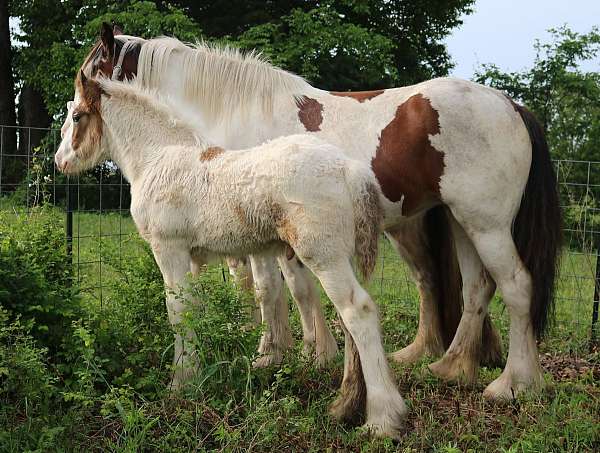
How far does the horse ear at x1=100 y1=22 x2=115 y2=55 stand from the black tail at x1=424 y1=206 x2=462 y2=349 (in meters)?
2.71

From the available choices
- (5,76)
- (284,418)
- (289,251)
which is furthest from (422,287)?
(5,76)

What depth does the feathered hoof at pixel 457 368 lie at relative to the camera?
502 centimetres

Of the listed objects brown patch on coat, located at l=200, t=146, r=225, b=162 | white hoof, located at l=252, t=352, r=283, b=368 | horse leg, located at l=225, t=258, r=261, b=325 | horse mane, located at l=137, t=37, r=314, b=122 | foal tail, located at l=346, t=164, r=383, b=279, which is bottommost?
white hoof, located at l=252, t=352, r=283, b=368

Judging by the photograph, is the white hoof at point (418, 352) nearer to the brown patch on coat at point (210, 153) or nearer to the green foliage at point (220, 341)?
the green foliage at point (220, 341)

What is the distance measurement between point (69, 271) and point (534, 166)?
324 cm

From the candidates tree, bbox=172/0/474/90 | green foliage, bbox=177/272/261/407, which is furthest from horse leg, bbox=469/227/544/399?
tree, bbox=172/0/474/90

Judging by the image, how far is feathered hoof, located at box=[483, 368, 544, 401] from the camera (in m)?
4.73

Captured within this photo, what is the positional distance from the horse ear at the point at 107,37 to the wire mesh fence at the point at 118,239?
0.92 meters

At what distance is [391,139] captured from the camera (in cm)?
484

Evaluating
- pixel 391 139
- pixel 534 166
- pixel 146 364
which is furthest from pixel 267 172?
pixel 534 166

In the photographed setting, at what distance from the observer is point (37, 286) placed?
4359mm

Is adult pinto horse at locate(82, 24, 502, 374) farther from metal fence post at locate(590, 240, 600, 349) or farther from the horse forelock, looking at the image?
metal fence post at locate(590, 240, 600, 349)

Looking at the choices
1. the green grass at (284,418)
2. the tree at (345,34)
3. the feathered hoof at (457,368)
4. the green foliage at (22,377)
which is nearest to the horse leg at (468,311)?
the feathered hoof at (457,368)

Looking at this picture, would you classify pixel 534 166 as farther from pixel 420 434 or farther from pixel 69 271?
pixel 69 271
